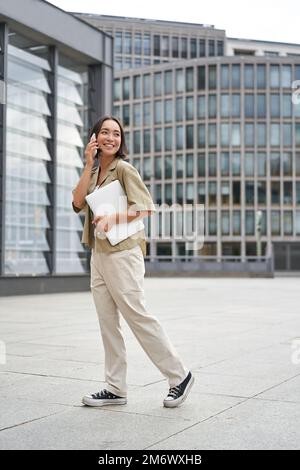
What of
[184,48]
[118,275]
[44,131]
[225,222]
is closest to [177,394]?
[118,275]

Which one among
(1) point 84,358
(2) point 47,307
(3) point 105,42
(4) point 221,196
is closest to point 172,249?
(4) point 221,196

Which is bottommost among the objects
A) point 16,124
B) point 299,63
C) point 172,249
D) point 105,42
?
point 172,249

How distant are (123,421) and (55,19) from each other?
17700 mm

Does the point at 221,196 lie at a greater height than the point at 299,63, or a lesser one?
lesser

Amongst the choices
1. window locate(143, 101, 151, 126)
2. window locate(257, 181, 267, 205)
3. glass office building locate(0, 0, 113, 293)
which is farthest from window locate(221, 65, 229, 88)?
glass office building locate(0, 0, 113, 293)

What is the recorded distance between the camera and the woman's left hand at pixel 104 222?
4414 mm

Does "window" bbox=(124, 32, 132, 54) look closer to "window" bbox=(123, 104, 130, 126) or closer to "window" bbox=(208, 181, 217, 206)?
"window" bbox=(123, 104, 130, 126)

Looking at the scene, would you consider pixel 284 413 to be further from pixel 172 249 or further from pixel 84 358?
pixel 172 249

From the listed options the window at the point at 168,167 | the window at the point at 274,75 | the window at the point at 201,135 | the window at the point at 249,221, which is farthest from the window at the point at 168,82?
the window at the point at 249,221

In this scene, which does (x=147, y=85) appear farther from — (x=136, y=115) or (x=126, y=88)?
(x=136, y=115)

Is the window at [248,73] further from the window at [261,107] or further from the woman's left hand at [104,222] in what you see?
the woman's left hand at [104,222]

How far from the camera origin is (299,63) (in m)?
76.2

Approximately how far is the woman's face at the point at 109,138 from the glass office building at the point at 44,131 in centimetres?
1371
